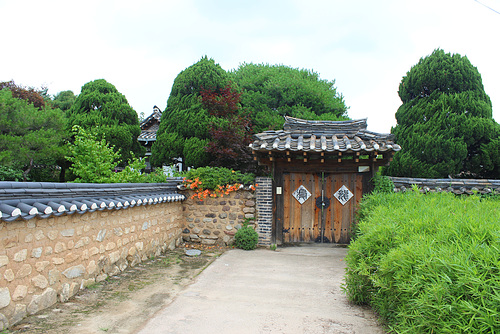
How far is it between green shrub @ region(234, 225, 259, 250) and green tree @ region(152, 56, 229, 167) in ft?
12.3

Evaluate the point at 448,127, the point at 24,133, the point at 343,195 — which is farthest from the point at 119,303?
the point at 448,127

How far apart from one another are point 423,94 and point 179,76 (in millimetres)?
8482

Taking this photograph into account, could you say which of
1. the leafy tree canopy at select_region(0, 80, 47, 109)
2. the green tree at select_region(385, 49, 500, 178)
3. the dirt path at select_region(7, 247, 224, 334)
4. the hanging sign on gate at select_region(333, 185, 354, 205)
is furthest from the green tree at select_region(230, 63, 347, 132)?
the leafy tree canopy at select_region(0, 80, 47, 109)

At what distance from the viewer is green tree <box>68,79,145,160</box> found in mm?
11016

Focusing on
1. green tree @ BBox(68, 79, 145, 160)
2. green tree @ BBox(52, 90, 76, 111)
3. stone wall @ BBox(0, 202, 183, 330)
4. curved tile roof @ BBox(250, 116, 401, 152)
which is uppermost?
green tree @ BBox(52, 90, 76, 111)

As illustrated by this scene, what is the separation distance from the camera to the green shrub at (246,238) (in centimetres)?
747

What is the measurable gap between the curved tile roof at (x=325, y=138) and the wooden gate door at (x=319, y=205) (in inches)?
34.1

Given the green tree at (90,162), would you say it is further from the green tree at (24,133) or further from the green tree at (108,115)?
the green tree at (108,115)

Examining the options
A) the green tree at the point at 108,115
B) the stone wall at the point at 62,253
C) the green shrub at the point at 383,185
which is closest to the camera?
the stone wall at the point at 62,253

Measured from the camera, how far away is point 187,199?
26.6ft

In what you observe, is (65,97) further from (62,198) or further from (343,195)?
(62,198)

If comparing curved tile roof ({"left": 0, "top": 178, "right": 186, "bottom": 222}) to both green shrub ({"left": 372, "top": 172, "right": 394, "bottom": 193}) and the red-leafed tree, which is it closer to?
the red-leafed tree

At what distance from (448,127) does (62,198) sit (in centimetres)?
1078

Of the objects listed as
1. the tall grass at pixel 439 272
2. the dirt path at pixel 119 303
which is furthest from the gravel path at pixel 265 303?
the tall grass at pixel 439 272
